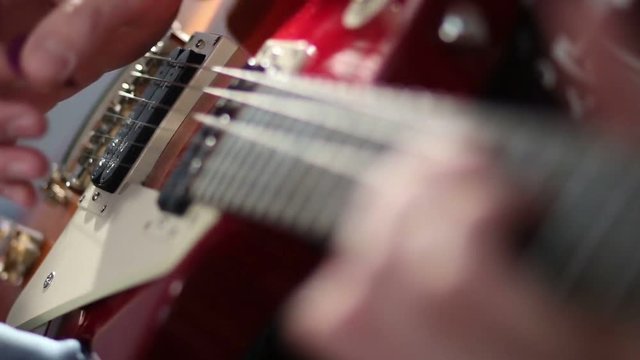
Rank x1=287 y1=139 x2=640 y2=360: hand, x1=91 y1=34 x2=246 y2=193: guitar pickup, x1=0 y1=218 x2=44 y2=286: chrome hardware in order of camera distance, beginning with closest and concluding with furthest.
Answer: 1. x1=287 y1=139 x2=640 y2=360: hand
2. x1=91 y1=34 x2=246 y2=193: guitar pickup
3. x1=0 y1=218 x2=44 y2=286: chrome hardware

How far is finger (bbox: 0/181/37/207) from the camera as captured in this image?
2.03 feet

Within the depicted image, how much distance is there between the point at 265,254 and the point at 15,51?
0.27m

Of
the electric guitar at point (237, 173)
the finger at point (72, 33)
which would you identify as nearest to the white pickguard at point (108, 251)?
the electric guitar at point (237, 173)

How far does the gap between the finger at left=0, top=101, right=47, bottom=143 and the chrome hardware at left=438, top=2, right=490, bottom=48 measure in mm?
325

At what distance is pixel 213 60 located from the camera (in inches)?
26.6

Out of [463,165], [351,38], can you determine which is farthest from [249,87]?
[463,165]

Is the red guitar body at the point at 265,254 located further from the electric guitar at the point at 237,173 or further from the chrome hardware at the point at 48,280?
the chrome hardware at the point at 48,280

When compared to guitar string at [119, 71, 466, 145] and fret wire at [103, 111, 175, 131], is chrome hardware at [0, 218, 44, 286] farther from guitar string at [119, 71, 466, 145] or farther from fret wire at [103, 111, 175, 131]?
guitar string at [119, 71, 466, 145]

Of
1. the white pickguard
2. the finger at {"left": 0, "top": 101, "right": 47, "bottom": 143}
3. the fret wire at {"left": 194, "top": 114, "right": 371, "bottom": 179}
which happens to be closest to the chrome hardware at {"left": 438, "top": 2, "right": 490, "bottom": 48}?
the fret wire at {"left": 194, "top": 114, "right": 371, "bottom": 179}

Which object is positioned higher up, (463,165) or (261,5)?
(463,165)

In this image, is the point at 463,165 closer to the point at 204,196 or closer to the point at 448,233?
the point at 448,233

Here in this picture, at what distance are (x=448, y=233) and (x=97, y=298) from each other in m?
0.41

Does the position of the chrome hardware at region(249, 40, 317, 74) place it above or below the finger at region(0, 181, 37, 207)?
above

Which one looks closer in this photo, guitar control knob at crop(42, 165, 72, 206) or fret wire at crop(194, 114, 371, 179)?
fret wire at crop(194, 114, 371, 179)
